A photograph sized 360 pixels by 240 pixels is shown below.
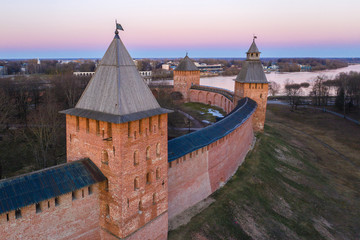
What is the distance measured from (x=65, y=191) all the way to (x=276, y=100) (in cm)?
4887

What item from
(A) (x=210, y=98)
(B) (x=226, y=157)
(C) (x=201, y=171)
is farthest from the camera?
(A) (x=210, y=98)

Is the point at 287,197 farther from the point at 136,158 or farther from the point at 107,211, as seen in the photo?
the point at 107,211

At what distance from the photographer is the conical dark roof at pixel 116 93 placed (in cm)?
839

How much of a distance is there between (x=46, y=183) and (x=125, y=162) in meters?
2.20

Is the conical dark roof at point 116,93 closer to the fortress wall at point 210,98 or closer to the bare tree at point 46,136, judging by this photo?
the bare tree at point 46,136

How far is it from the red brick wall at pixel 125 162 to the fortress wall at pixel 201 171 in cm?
205

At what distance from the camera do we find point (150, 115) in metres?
8.81

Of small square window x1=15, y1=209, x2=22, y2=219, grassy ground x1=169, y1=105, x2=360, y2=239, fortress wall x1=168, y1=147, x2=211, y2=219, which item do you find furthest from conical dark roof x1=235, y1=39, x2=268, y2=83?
small square window x1=15, y1=209, x2=22, y2=219

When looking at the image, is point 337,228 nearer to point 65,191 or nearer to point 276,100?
point 65,191

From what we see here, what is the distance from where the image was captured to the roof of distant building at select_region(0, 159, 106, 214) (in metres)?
7.21

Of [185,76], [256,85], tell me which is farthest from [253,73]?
[185,76]

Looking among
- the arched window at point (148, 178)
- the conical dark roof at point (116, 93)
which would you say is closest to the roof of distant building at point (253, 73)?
the conical dark roof at point (116, 93)

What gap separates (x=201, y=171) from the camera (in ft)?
44.2

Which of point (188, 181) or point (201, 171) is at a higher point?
point (201, 171)
